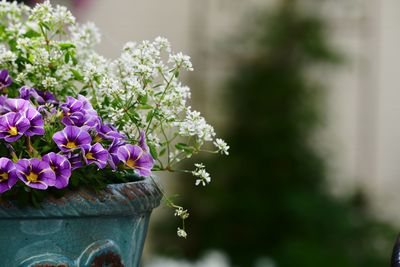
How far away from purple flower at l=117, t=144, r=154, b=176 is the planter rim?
0.09 ft

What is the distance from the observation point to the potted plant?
1.04m

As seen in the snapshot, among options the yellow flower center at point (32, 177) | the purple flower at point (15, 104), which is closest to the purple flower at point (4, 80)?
the purple flower at point (15, 104)

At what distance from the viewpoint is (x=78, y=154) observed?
1.07 metres

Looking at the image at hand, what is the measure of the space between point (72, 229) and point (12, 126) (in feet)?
0.48

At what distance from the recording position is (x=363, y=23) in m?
4.99

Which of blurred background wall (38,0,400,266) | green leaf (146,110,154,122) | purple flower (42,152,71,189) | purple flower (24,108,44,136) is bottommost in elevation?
purple flower (42,152,71,189)

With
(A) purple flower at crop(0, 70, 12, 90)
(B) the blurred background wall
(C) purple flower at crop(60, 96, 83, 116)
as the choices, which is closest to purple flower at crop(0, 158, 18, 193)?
(C) purple flower at crop(60, 96, 83, 116)

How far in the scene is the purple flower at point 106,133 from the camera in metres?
1.10

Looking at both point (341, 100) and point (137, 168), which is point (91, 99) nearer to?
point (137, 168)

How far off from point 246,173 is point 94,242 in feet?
11.3

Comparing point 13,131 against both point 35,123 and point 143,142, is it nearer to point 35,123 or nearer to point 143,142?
point 35,123

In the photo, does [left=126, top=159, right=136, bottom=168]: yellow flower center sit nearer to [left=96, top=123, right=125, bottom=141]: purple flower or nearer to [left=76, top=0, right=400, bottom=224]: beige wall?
[left=96, top=123, right=125, bottom=141]: purple flower

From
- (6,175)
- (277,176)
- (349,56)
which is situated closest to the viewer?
(6,175)

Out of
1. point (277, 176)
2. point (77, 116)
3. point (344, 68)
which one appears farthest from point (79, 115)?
point (344, 68)
